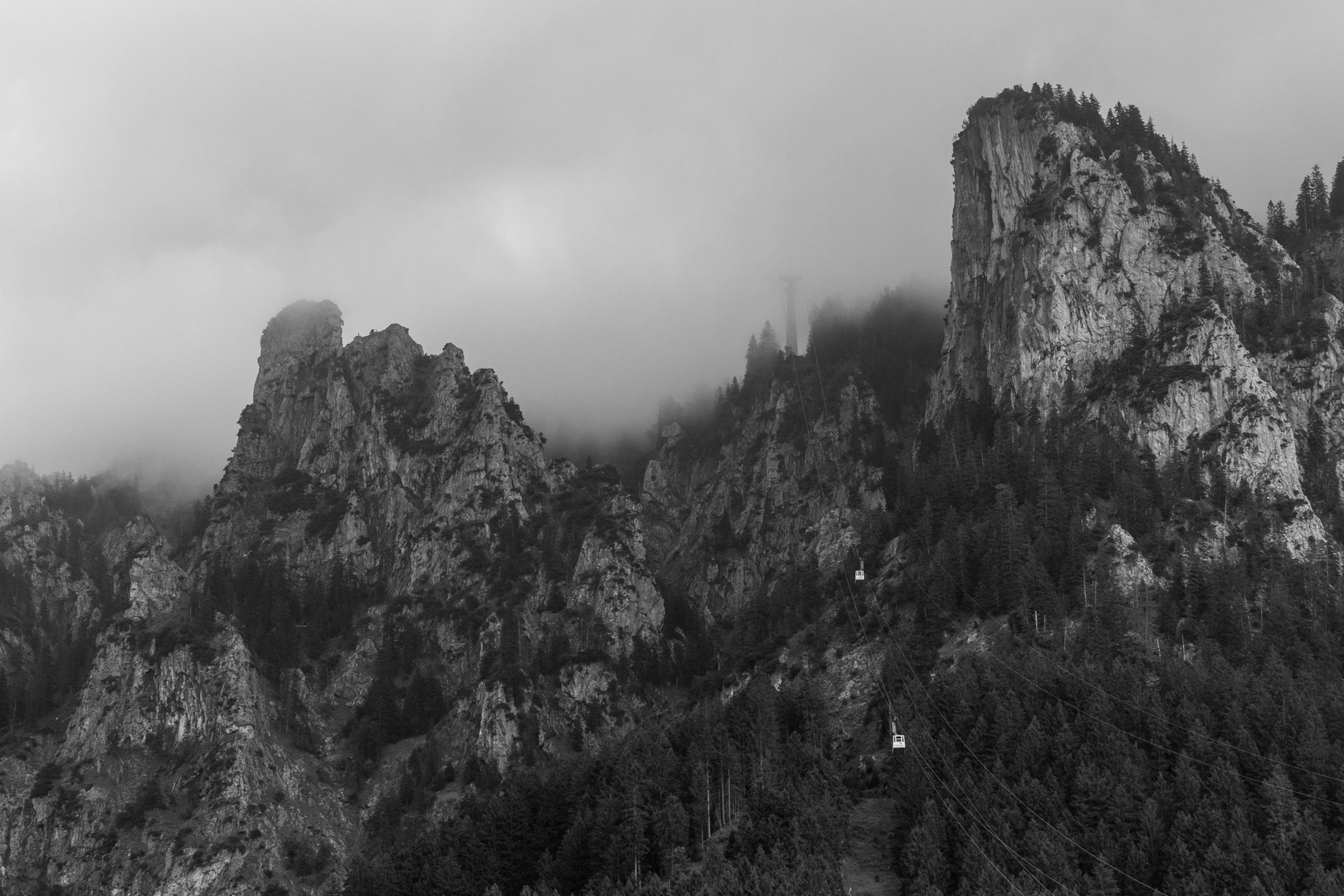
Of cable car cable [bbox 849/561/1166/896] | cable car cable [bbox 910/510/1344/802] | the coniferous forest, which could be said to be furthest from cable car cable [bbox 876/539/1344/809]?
cable car cable [bbox 849/561/1166/896]

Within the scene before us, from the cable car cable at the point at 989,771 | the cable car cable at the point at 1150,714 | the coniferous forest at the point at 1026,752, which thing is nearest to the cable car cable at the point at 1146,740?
the cable car cable at the point at 1150,714

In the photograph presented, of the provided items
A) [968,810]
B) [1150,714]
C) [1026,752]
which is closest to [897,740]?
[968,810]

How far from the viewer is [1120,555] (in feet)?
559

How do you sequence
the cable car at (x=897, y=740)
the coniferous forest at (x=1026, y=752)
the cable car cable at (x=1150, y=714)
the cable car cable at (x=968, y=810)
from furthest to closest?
the cable car at (x=897, y=740)
the cable car cable at (x=1150, y=714)
the coniferous forest at (x=1026, y=752)
the cable car cable at (x=968, y=810)

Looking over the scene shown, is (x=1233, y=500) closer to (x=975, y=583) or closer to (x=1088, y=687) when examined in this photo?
(x=975, y=583)

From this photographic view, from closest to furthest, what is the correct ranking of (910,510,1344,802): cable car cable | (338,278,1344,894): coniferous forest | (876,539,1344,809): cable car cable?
(338,278,1344,894): coniferous forest → (876,539,1344,809): cable car cable → (910,510,1344,802): cable car cable

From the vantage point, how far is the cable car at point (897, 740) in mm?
140250

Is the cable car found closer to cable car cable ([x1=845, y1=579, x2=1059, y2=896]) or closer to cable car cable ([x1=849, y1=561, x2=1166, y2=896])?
cable car cable ([x1=845, y1=579, x2=1059, y2=896])

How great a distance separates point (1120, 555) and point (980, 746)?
41.6 metres

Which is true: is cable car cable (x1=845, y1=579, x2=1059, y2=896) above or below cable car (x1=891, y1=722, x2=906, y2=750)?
below

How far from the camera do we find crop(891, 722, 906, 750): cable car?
14025 centimetres

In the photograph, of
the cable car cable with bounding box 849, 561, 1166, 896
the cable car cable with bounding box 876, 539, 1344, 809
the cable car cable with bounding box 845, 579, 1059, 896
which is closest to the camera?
the cable car cable with bounding box 849, 561, 1166, 896

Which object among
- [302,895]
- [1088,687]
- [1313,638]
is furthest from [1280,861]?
[302,895]

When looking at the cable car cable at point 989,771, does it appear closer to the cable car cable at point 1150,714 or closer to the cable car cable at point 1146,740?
the cable car cable at point 1146,740
